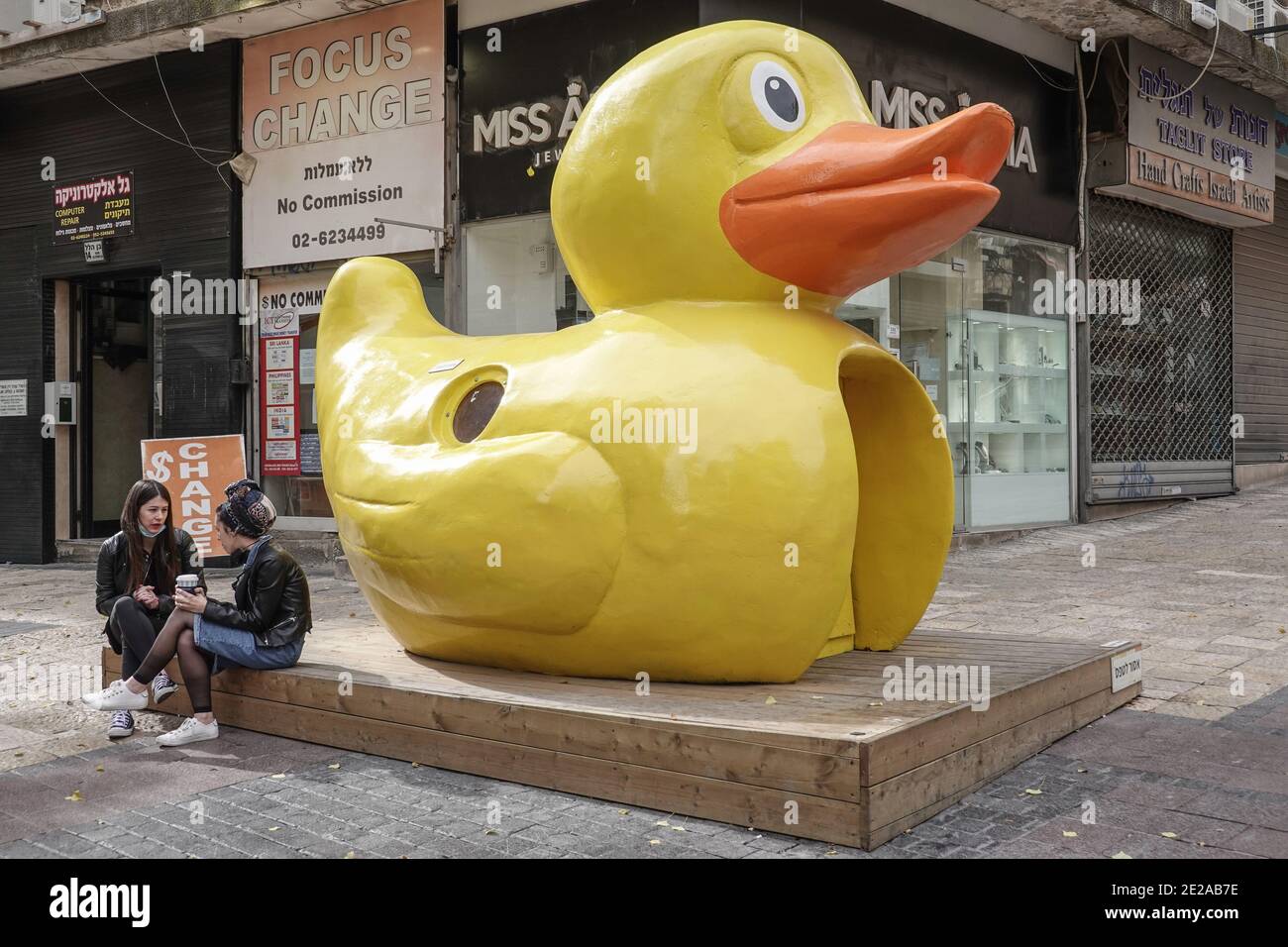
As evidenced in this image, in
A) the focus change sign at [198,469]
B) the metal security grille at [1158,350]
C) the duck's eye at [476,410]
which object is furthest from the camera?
the metal security grille at [1158,350]

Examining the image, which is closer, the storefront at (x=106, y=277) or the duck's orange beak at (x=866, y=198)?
the duck's orange beak at (x=866, y=198)

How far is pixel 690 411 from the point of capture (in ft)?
13.5

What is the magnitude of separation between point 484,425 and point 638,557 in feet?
2.99

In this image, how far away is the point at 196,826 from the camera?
3760 millimetres

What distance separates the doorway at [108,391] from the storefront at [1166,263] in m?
Answer: 11.0

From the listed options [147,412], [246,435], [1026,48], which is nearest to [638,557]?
[246,435]

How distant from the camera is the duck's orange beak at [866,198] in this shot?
3988mm

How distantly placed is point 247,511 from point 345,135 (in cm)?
717

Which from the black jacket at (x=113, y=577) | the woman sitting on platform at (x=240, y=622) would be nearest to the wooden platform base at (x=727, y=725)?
the woman sitting on platform at (x=240, y=622)

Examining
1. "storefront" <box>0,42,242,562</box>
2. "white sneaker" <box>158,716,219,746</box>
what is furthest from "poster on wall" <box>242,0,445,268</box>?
"white sneaker" <box>158,716,219,746</box>

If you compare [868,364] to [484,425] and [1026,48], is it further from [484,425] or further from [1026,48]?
[1026,48]

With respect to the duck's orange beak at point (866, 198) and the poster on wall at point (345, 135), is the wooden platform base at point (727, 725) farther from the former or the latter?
the poster on wall at point (345, 135)

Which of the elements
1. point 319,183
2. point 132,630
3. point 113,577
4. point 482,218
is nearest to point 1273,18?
point 482,218

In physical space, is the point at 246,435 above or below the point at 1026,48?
below
